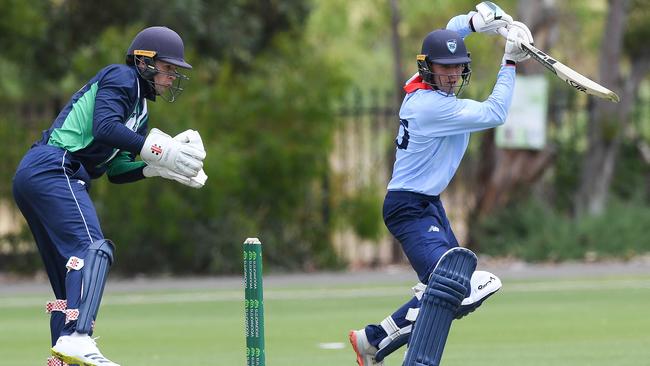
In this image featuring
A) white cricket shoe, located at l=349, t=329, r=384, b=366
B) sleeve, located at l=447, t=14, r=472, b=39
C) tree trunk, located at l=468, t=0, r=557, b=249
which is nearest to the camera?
white cricket shoe, located at l=349, t=329, r=384, b=366

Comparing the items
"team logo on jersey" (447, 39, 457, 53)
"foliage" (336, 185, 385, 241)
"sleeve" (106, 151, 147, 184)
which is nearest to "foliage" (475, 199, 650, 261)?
"foliage" (336, 185, 385, 241)

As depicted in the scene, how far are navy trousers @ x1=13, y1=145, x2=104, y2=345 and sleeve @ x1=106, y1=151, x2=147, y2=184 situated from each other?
42 cm

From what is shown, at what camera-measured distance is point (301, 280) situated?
16.8 m

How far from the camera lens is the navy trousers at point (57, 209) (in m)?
7.38

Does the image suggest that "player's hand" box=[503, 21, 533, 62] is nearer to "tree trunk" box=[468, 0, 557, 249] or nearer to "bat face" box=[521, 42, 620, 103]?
"bat face" box=[521, 42, 620, 103]

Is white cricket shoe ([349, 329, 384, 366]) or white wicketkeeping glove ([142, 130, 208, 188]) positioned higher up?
white wicketkeeping glove ([142, 130, 208, 188])

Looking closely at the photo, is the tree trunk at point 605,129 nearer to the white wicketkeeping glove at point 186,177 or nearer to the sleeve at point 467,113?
the sleeve at point 467,113

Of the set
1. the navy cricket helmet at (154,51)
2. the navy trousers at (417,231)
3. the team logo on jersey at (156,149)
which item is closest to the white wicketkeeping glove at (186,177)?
the team logo on jersey at (156,149)

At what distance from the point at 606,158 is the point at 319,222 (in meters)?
4.28

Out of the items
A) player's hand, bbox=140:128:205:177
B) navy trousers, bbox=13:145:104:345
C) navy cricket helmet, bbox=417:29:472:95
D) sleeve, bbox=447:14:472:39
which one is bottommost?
navy trousers, bbox=13:145:104:345

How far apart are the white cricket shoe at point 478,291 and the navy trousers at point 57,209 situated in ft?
6.67

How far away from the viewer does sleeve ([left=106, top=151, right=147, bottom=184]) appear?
26.2 ft

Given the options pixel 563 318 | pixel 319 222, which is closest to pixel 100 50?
pixel 319 222

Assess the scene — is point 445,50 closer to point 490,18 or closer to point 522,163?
point 490,18
